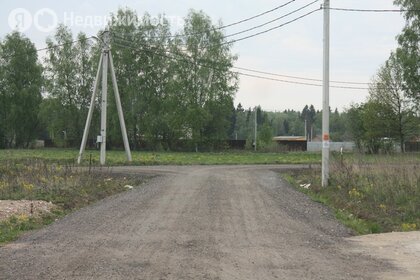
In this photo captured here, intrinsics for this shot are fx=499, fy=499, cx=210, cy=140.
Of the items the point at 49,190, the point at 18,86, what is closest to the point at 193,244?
the point at 49,190

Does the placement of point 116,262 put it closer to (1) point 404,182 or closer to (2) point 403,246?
(2) point 403,246

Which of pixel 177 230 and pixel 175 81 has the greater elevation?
pixel 175 81

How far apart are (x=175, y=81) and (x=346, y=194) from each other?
45625mm

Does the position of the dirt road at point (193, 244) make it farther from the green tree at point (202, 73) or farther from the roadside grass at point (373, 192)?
the green tree at point (202, 73)

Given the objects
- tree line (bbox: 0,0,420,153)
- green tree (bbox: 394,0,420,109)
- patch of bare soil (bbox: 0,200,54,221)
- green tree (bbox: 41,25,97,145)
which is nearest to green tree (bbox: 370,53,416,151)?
tree line (bbox: 0,0,420,153)

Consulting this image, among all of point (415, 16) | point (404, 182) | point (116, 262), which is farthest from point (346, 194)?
point (415, 16)

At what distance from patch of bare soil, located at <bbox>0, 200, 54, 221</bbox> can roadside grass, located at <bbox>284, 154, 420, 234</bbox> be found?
22.7 feet

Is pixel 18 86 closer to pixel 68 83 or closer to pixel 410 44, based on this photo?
pixel 68 83

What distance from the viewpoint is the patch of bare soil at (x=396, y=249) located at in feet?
21.9

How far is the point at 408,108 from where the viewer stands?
5284cm

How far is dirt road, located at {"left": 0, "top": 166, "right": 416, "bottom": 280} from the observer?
655 centimetres

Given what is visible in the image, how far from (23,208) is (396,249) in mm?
7959

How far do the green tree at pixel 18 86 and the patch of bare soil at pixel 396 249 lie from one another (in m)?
62.5

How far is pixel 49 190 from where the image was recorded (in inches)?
564
